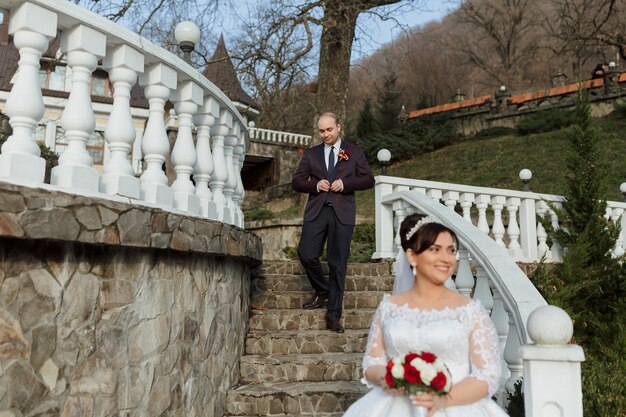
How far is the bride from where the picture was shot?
7.07ft

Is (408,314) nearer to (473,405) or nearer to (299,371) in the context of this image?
(473,405)

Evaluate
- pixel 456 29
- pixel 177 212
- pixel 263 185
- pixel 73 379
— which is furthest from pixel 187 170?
pixel 456 29

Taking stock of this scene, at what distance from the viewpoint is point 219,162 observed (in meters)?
4.34

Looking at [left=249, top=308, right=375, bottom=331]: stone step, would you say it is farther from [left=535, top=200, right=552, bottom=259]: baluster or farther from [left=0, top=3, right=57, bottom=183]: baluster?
[left=535, top=200, right=552, bottom=259]: baluster

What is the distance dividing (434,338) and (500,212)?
535 cm

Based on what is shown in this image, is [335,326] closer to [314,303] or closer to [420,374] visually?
[314,303]

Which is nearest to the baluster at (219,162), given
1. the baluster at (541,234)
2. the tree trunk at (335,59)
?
the baluster at (541,234)

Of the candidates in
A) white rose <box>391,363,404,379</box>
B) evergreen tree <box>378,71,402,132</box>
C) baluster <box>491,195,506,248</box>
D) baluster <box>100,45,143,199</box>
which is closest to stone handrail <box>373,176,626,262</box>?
baluster <box>491,195,506,248</box>

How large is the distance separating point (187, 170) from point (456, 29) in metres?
44.0

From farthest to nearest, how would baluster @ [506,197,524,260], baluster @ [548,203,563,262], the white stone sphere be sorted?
baluster @ [548,203,563,262]
baluster @ [506,197,524,260]
the white stone sphere

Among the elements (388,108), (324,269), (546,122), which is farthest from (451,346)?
(388,108)

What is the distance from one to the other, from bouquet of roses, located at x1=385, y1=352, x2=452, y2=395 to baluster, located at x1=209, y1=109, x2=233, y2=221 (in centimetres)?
240

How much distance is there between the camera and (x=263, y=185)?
27172 millimetres

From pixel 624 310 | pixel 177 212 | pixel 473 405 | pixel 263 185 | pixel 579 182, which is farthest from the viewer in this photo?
pixel 263 185
